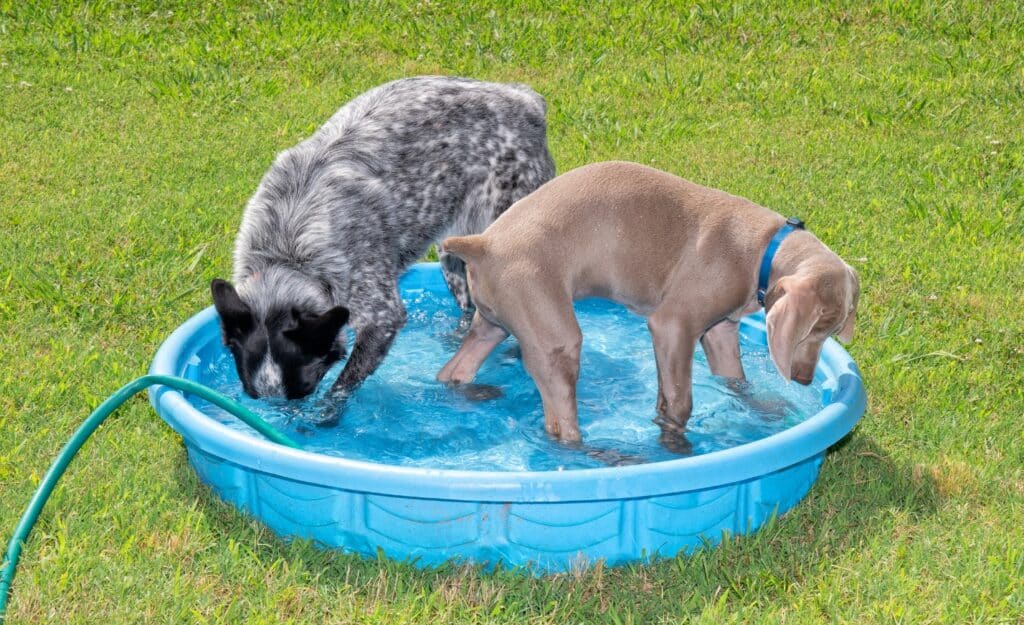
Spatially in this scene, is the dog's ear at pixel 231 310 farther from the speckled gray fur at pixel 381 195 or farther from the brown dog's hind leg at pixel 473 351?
the brown dog's hind leg at pixel 473 351

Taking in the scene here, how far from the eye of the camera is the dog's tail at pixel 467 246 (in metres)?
4.81

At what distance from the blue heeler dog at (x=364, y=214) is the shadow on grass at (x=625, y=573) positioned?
2.44 feet

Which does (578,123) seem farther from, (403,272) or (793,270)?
(793,270)

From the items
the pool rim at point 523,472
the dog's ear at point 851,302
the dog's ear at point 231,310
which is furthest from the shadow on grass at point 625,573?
the dog's ear at point 851,302

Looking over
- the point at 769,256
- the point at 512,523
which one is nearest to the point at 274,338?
the point at 512,523

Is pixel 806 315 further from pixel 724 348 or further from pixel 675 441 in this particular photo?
pixel 724 348

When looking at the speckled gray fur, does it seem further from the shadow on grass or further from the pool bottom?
the shadow on grass

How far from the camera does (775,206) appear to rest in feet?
26.6

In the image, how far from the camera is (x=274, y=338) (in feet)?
16.5

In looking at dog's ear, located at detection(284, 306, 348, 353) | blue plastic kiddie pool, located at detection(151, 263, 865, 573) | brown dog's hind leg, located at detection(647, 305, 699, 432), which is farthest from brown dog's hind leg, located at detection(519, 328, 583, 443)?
dog's ear, located at detection(284, 306, 348, 353)

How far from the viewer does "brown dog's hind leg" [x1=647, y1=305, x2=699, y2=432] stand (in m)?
5.01

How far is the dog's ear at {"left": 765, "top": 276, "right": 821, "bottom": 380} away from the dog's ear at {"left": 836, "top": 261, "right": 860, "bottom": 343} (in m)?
0.34

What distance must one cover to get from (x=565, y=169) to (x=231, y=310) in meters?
4.22

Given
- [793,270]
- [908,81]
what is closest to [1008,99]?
[908,81]
